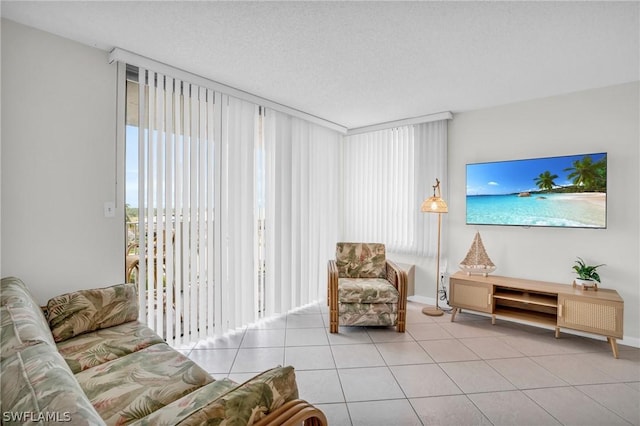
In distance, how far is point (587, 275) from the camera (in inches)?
117

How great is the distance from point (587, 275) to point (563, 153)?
1301mm

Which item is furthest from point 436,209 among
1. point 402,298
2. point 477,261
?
point 402,298

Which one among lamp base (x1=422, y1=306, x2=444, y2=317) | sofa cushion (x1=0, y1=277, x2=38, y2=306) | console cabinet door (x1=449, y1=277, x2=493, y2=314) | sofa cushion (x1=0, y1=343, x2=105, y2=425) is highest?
sofa cushion (x1=0, y1=277, x2=38, y2=306)

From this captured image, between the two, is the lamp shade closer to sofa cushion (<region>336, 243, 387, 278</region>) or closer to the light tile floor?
sofa cushion (<region>336, 243, 387, 278</region>)

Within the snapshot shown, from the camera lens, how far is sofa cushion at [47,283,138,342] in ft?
6.13

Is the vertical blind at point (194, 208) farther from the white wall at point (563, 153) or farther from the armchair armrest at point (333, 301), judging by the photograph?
the white wall at point (563, 153)

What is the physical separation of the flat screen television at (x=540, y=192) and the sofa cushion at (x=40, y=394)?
3909 mm

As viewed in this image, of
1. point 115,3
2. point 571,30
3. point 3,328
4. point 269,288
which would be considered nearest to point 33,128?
point 115,3

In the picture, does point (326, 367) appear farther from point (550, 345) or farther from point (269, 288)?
point (550, 345)

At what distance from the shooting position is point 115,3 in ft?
5.90

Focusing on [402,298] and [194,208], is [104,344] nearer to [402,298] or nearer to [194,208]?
[194,208]

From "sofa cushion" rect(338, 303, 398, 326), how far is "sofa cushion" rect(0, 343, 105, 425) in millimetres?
2577

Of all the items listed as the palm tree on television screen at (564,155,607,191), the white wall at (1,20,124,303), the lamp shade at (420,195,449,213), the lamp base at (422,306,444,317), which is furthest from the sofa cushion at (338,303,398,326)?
the palm tree on television screen at (564,155,607,191)

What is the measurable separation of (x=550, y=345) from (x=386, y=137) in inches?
123
